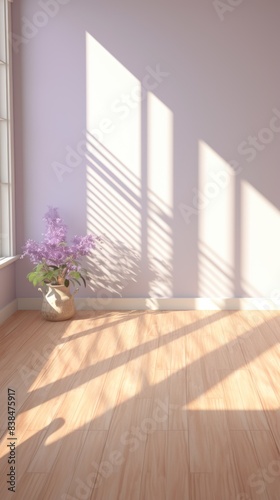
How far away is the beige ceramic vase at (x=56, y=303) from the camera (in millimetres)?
4242

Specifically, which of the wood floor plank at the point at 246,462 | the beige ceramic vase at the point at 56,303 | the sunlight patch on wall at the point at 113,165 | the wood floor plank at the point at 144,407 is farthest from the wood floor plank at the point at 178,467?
the sunlight patch on wall at the point at 113,165

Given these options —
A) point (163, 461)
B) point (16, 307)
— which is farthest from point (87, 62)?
point (163, 461)

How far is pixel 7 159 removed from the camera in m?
4.44

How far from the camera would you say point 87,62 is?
446cm

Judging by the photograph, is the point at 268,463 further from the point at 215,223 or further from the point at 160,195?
the point at 160,195

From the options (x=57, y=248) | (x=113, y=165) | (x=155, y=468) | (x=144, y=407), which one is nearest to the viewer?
(x=155, y=468)

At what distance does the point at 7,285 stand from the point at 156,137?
1.69m

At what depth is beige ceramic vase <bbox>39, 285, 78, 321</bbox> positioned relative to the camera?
4.24 meters

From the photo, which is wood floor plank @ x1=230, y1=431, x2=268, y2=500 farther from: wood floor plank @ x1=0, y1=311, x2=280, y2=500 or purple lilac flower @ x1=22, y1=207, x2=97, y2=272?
purple lilac flower @ x1=22, y1=207, x2=97, y2=272

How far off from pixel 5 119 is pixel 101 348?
79.4 inches

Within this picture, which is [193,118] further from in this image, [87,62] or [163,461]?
[163,461]

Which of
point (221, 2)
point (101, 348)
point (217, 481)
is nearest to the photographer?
point (217, 481)

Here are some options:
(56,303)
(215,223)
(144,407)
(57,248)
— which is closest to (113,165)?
(57,248)

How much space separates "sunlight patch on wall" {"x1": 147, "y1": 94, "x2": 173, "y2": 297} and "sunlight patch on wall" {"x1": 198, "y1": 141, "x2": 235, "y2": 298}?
9.7 inches
